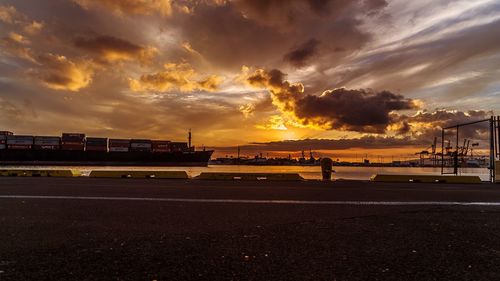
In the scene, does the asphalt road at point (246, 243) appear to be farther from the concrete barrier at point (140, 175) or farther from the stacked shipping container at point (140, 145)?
the stacked shipping container at point (140, 145)

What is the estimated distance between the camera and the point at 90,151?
9219cm

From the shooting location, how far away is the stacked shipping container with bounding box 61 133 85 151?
90.8 m

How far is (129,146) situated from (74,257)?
99319mm

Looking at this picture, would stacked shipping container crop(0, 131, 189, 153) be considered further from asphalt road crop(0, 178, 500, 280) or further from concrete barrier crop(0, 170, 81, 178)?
asphalt road crop(0, 178, 500, 280)

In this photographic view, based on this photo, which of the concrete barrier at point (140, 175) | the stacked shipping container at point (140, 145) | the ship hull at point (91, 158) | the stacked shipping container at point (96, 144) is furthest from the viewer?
the stacked shipping container at point (140, 145)

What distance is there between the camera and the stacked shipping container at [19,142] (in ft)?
286

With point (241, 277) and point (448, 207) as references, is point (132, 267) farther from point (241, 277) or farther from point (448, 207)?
point (448, 207)

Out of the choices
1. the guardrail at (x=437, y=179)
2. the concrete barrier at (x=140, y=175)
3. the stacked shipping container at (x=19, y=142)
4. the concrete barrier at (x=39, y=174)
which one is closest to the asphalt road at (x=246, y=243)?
the guardrail at (x=437, y=179)

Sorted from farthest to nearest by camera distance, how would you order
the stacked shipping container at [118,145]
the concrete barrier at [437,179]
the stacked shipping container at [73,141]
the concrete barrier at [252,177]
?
1. the stacked shipping container at [118,145]
2. the stacked shipping container at [73,141]
3. the concrete barrier at [252,177]
4. the concrete barrier at [437,179]

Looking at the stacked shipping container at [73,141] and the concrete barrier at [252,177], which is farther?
the stacked shipping container at [73,141]

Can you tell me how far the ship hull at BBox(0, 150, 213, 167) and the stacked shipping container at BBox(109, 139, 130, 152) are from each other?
1.79 metres

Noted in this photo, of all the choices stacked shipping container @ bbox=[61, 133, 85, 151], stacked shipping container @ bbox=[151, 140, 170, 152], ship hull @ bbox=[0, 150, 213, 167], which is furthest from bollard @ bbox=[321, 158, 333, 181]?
stacked shipping container @ bbox=[61, 133, 85, 151]

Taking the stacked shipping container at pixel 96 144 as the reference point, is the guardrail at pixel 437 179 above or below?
below

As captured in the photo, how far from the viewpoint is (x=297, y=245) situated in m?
4.48
